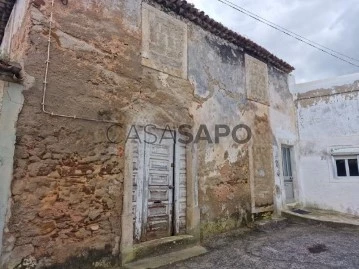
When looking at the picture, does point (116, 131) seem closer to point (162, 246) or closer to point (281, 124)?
point (162, 246)

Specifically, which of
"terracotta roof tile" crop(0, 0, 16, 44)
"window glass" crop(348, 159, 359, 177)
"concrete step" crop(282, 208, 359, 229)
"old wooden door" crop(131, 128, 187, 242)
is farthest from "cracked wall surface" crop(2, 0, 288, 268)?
"window glass" crop(348, 159, 359, 177)

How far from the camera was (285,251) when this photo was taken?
16.2 feet

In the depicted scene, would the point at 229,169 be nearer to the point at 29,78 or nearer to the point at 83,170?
the point at 83,170

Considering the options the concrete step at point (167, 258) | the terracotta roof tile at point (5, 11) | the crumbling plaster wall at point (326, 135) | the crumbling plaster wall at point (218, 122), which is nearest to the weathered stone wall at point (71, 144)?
the concrete step at point (167, 258)

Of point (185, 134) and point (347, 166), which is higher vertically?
point (185, 134)

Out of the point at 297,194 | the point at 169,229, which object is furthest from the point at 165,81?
the point at 297,194

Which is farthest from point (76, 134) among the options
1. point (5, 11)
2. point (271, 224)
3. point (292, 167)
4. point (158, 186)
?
point (292, 167)

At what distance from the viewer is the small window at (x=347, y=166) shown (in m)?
8.13

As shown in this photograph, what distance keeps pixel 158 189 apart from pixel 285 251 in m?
2.53

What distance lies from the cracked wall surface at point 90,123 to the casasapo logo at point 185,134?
0.10 meters

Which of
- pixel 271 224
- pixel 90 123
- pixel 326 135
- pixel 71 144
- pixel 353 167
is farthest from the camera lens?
pixel 326 135

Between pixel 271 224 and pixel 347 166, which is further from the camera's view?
pixel 347 166

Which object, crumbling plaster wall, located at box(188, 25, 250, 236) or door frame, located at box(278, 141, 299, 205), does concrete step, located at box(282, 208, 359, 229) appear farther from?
crumbling plaster wall, located at box(188, 25, 250, 236)

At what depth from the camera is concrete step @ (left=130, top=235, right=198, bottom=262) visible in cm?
438
